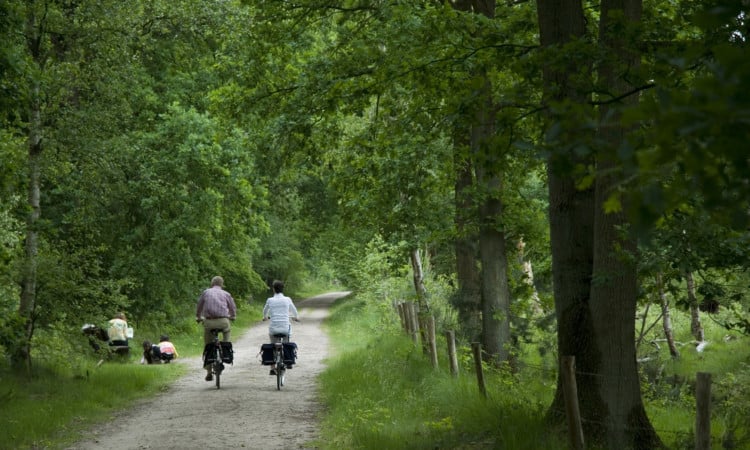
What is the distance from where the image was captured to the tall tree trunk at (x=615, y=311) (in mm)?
8281

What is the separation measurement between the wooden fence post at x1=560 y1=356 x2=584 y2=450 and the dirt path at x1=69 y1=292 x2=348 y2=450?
154 inches

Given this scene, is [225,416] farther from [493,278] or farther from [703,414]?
[703,414]

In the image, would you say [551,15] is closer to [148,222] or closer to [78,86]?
[78,86]

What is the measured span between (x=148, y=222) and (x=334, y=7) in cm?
1310

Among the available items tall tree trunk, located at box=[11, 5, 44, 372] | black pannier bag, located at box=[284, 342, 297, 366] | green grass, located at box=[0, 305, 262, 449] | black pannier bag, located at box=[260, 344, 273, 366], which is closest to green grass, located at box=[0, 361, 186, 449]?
green grass, located at box=[0, 305, 262, 449]

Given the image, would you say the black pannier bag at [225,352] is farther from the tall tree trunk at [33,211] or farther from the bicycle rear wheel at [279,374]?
the tall tree trunk at [33,211]

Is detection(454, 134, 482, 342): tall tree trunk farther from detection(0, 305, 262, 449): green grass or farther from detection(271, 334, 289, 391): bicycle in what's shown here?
detection(0, 305, 262, 449): green grass

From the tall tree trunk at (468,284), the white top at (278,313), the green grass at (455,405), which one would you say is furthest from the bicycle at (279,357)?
the tall tree trunk at (468,284)

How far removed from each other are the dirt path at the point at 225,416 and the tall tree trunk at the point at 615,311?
3809 millimetres

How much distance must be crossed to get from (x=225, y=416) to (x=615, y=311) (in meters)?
6.35

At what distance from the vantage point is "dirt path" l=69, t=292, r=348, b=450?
1068 cm

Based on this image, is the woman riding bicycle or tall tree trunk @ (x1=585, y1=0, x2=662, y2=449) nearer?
tall tree trunk @ (x1=585, y1=0, x2=662, y2=449)

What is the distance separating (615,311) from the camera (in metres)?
8.61

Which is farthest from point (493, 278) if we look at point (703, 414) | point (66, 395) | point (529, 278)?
point (703, 414)
